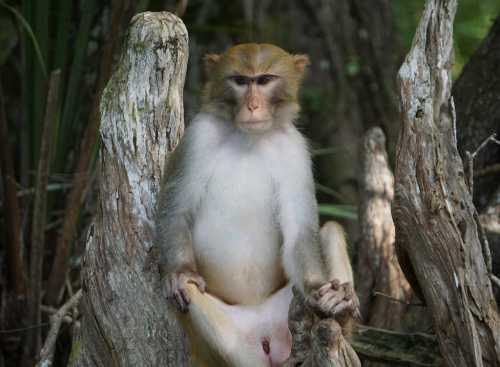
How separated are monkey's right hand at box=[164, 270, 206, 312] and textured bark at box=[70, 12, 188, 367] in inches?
8.0

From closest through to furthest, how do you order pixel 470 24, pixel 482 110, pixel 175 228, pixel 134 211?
pixel 175 228, pixel 134 211, pixel 482 110, pixel 470 24

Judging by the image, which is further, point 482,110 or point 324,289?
point 482,110

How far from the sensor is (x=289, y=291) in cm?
432

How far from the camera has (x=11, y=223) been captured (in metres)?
5.29

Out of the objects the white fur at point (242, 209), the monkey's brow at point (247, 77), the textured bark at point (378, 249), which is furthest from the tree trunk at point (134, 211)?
the textured bark at point (378, 249)

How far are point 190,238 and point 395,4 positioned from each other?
5.07 m

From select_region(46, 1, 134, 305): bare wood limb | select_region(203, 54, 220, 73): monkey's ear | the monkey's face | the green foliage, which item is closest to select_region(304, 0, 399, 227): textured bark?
the green foliage

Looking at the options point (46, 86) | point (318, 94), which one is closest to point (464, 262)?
point (46, 86)

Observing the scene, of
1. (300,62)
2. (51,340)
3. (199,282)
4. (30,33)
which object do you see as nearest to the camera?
(199,282)

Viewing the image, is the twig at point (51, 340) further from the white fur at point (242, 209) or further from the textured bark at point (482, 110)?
the textured bark at point (482, 110)

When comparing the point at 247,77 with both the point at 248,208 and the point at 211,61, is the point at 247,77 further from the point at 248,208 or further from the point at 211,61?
the point at 248,208

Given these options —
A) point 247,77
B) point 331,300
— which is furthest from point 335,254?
point 247,77

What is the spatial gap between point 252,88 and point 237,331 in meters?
1.11

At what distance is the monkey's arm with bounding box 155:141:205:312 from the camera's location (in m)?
4.13
